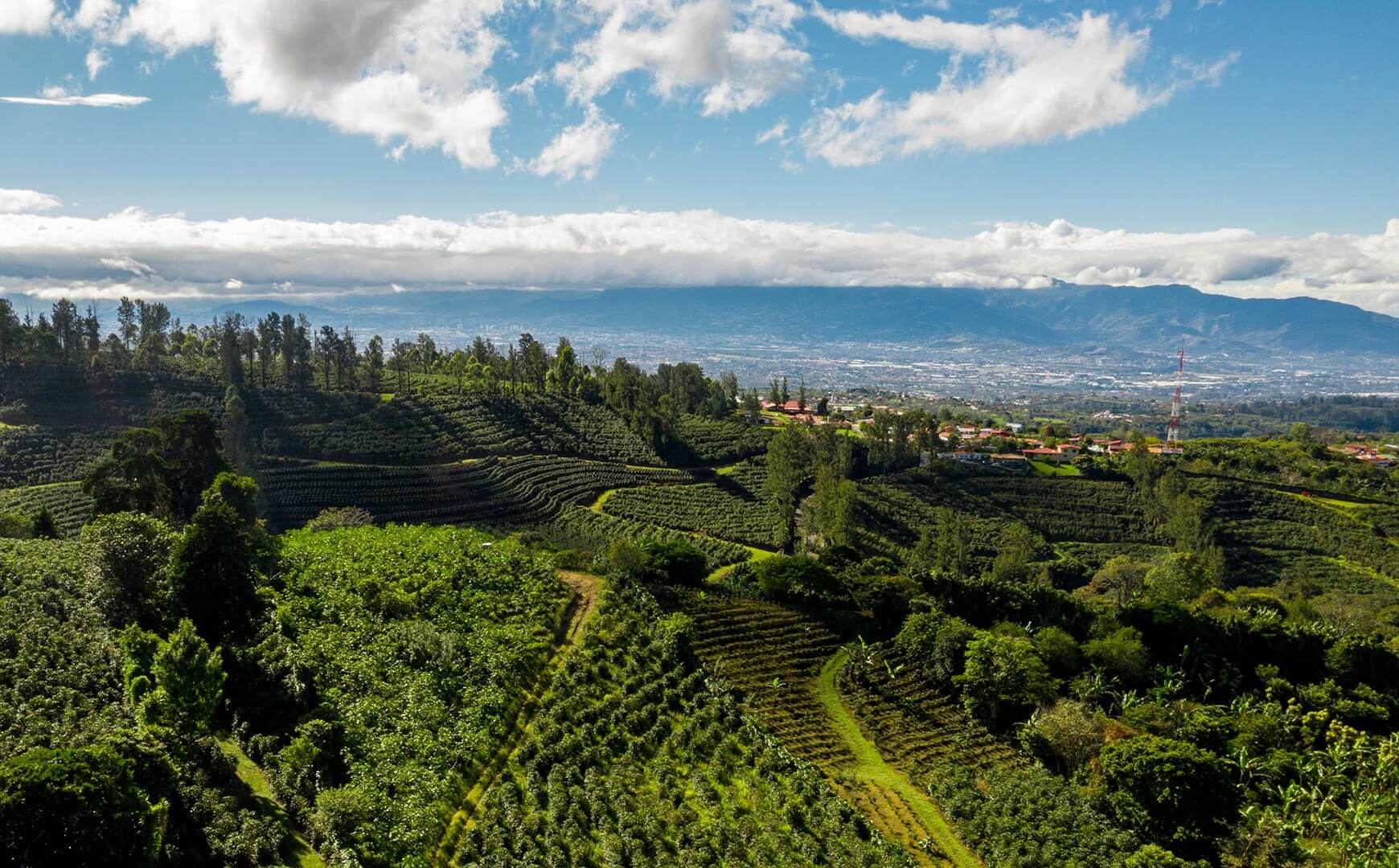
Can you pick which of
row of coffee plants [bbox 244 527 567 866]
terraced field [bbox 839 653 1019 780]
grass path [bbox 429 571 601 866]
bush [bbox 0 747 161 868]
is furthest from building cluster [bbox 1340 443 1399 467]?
bush [bbox 0 747 161 868]

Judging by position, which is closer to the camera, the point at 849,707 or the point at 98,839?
the point at 98,839

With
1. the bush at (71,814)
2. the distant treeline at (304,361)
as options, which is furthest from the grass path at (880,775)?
the distant treeline at (304,361)

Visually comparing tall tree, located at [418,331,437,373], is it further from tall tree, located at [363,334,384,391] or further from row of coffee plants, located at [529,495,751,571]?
row of coffee plants, located at [529,495,751,571]

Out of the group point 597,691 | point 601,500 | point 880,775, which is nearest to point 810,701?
point 880,775

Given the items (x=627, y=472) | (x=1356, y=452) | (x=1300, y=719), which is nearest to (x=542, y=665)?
A: (x=1300, y=719)

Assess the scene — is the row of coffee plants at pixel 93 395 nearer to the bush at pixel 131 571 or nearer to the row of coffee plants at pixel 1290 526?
the bush at pixel 131 571

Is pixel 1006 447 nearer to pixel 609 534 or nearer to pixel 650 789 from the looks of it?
pixel 609 534

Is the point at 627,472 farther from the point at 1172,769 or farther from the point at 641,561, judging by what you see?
the point at 1172,769
